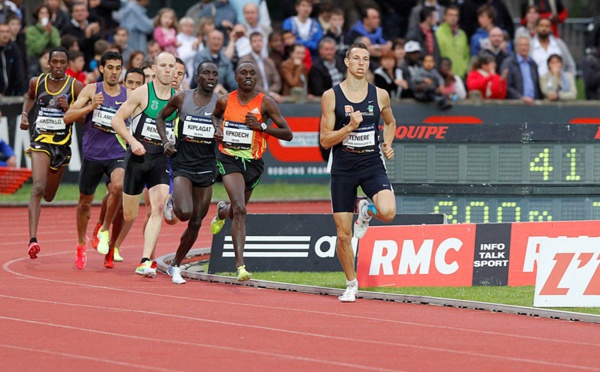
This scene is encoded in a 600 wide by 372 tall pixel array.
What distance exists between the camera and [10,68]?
2377 cm

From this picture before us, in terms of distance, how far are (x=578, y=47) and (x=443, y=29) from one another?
5625mm

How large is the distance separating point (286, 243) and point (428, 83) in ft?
33.7

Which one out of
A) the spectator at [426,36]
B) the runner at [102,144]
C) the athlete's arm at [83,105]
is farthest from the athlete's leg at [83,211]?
the spectator at [426,36]

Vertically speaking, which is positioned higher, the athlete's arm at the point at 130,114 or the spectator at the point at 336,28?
the spectator at the point at 336,28

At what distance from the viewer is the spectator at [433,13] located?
26.2m

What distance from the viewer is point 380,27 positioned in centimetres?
2669

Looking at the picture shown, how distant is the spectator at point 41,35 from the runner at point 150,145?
9.54 metres

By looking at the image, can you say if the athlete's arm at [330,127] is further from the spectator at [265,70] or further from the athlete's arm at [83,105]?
→ the spectator at [265,70]

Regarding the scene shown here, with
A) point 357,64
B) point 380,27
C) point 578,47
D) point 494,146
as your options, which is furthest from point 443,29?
point 357,64

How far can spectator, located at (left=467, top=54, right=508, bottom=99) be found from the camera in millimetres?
25547

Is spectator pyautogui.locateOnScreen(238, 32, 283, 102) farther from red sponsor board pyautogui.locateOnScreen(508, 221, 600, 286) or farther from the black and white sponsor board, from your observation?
red sponsor board pyautogui.locateOnScreen(508, 221, 600, 286)

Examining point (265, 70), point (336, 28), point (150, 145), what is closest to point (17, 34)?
point (265, 70)

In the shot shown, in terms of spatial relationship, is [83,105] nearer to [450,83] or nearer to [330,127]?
[330,127]

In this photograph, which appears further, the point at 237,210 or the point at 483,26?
the point at 483,26
